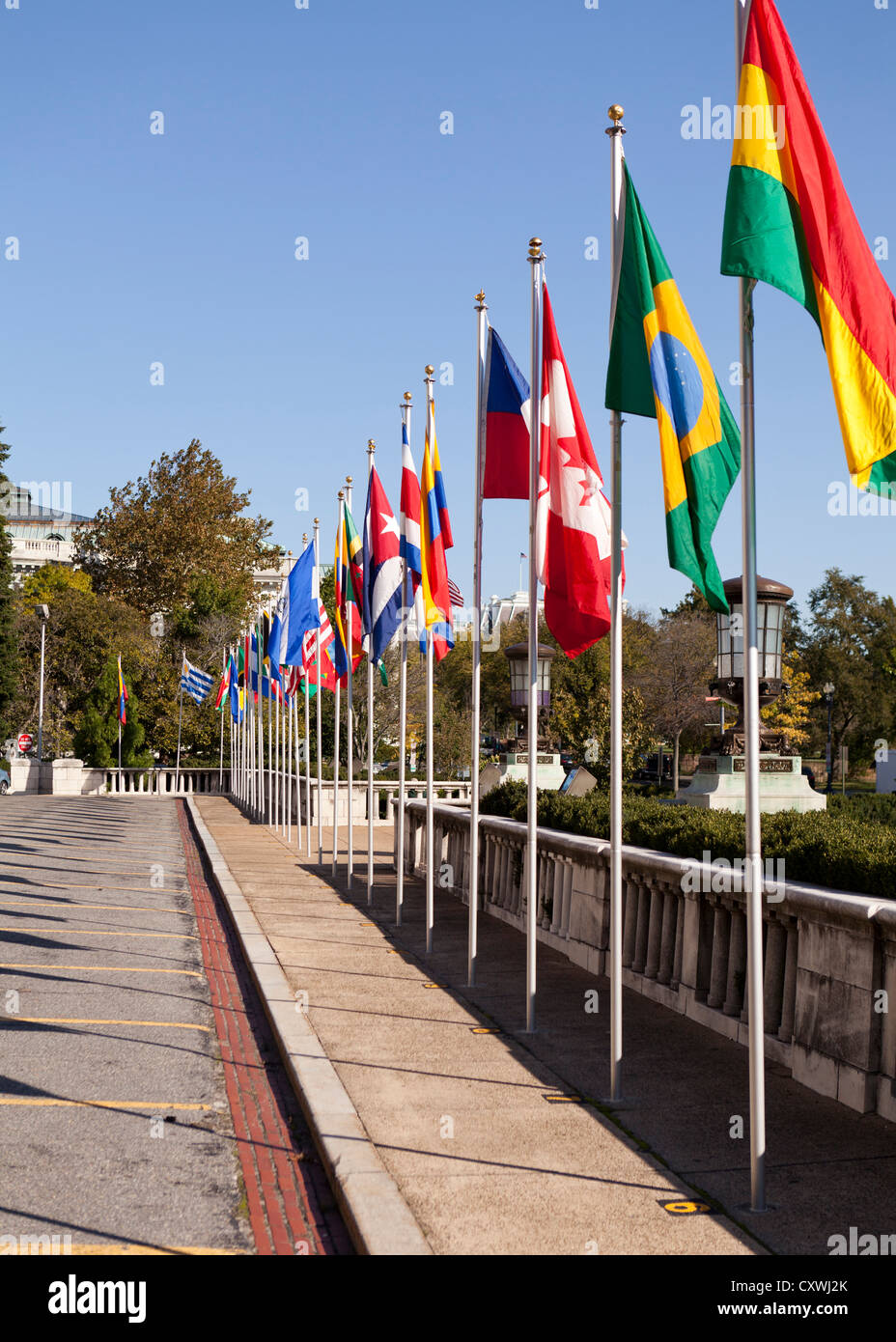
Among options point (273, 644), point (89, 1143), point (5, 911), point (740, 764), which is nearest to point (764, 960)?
point (89, 1143)

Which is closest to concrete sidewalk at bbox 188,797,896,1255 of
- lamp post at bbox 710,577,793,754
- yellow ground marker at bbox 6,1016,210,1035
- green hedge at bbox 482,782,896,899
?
yellow ground marker at bbox 6,1016,210,1035

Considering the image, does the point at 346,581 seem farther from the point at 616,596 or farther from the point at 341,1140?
the point at 341,1140

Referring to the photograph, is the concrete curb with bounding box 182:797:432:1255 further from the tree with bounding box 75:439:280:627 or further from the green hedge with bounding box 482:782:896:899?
the tree with bounding box 75:439:280:627

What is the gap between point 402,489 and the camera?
1346 cm

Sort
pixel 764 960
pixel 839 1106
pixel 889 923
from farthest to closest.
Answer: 1. pixel 764 960
2. pixel 839 1106
3. pixel 889 923

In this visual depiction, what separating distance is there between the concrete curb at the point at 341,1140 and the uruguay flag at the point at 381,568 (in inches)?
191

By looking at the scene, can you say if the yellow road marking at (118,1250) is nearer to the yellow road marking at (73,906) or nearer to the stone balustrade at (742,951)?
the stone balustrade at (742,951)

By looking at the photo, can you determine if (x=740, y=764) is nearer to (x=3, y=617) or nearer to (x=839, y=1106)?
(x=839, y=1106)

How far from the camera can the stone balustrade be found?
648 centimetres

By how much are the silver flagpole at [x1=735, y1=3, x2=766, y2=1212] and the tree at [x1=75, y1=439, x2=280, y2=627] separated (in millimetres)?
68705

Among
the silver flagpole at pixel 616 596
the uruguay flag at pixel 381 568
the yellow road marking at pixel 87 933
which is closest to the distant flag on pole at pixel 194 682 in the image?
the uruguay flag at pixel 381 568

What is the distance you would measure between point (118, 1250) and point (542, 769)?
55.9ft

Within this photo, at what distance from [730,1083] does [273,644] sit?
72.9ft

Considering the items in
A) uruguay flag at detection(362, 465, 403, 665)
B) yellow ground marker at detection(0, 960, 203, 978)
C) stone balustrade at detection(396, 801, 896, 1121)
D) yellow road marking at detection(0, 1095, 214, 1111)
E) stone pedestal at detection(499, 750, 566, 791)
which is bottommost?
yellow ground marker at detection(0, 960, 203, 978)
